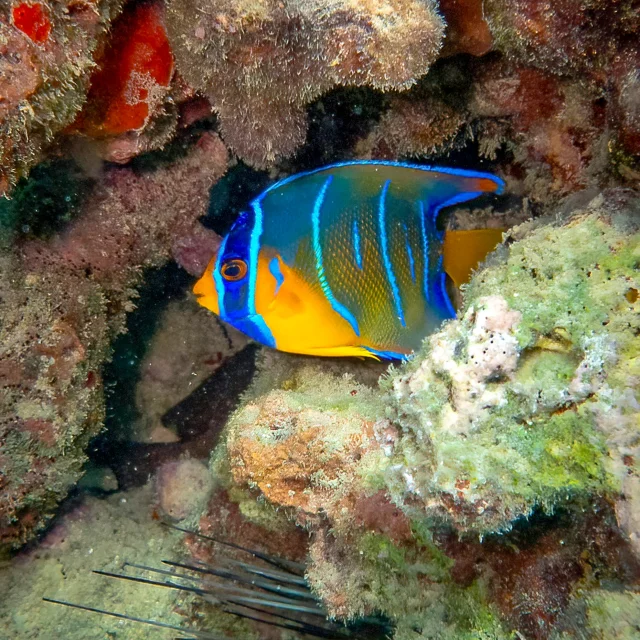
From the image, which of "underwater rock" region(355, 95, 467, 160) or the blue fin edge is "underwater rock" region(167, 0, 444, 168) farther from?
"underwater rock" region(355, 95, 467, 160)

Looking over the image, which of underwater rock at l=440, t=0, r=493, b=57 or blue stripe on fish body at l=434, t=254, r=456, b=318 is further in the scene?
blue stripe on fish body at l=434, t=254, r=456, b=318

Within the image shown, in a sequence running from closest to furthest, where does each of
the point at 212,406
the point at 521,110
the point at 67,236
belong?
the point at 521,110 < the point at 67,236 < the point at 212,406

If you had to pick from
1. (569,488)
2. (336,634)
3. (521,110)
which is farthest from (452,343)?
(336,634)

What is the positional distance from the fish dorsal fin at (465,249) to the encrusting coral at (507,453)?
0.61 metres

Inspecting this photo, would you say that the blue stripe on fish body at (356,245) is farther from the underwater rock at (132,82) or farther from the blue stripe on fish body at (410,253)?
the underwater rock at (132,82)

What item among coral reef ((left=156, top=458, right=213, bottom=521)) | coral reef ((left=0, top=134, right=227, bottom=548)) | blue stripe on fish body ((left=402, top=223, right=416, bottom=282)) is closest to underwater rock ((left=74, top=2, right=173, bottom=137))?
coral reef ((left=0, top=134, right=227, bottom=548))

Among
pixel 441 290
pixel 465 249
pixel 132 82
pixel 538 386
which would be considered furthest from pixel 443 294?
pixel 132 82

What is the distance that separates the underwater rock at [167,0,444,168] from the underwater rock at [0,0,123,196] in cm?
33

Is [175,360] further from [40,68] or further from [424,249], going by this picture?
[40,68]

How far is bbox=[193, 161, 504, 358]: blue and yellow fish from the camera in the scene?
2.32 meters

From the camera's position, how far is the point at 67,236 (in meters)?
2.67

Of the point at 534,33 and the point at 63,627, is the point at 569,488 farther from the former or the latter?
the point at 63,627

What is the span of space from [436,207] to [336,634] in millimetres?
2307

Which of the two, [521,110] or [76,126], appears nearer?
[76,126]
